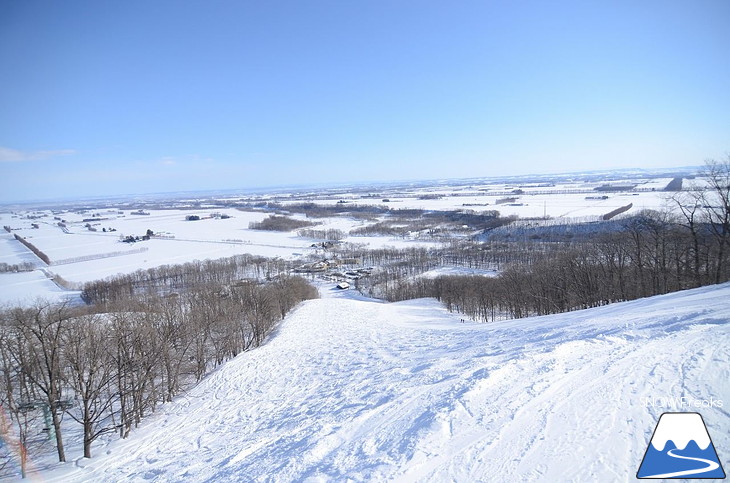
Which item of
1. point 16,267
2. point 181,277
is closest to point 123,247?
point 16,267

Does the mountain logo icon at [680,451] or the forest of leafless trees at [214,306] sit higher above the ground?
the mountain logo icon at [680,451]

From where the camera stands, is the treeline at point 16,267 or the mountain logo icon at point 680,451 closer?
the mountain logo icon at point 680,451

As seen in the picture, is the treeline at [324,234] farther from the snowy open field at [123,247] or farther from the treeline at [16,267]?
the treeline at [16,267]

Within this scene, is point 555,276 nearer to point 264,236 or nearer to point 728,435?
point 728,435

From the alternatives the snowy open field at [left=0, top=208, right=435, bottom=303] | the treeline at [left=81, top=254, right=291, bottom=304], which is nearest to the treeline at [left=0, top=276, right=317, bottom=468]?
the treeline at [left=81, top=254, right=291, bottom=304]

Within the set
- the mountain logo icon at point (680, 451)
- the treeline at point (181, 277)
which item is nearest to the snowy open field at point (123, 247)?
the treeline at point (181, 277)
